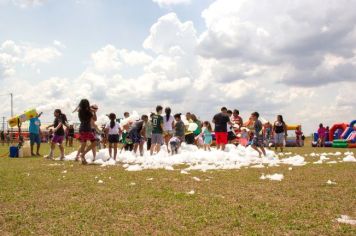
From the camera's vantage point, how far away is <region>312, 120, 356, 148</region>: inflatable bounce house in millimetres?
27417

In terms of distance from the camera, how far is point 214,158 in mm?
13789

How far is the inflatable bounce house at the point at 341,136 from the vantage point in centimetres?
2742

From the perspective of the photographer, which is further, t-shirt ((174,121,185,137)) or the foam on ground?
t-shirt ((174,121,185,137))

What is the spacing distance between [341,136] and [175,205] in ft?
88.3

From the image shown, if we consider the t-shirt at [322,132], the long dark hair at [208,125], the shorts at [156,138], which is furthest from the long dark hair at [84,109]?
the t-shirt at [322,132]

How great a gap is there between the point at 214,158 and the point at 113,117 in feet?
12.9

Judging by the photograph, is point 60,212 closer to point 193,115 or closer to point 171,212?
point 171,212

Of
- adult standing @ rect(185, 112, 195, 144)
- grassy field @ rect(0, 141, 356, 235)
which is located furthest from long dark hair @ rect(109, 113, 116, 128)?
adult standing @ rect(185, 112, 195, 144)

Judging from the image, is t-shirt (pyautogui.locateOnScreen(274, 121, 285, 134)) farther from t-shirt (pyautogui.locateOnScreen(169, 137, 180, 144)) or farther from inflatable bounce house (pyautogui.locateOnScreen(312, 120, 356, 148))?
inflatable bounce house (pyautogui.locateOnScreen(312, 120, 356, 148))

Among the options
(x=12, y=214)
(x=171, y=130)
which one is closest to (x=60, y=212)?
(x=12, y=214)

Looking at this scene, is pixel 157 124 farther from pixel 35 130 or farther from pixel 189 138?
pixel 35 130

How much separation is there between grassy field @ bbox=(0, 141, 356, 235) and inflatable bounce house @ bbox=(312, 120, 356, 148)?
66.6 ft

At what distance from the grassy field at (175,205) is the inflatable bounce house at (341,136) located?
2029 centimetres

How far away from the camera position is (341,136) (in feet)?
96.7
